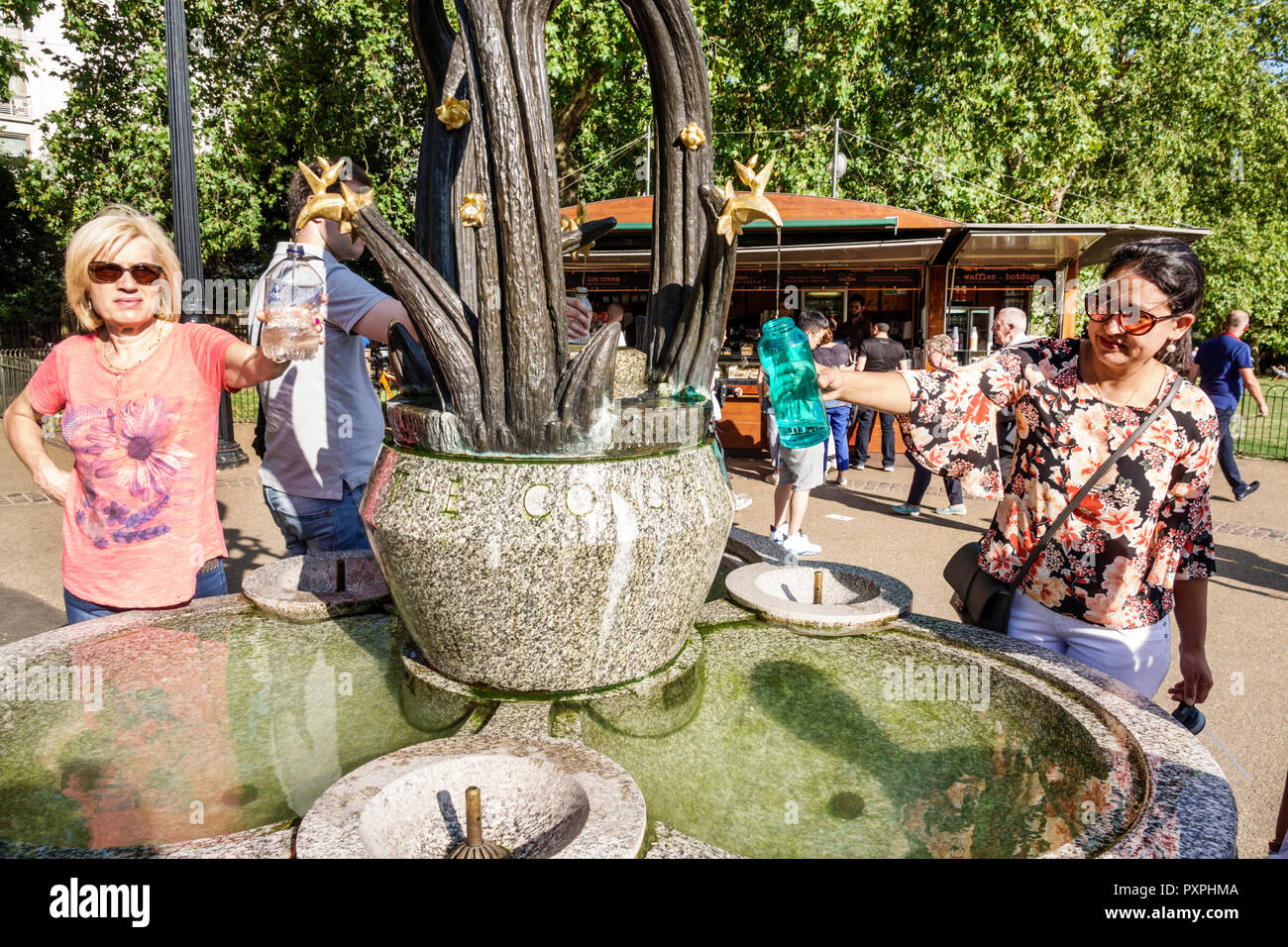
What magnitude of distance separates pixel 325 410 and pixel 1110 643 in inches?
107

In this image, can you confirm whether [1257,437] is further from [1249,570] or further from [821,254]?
[1249,570]

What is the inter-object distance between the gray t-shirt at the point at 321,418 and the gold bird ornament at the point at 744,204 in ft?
4.45

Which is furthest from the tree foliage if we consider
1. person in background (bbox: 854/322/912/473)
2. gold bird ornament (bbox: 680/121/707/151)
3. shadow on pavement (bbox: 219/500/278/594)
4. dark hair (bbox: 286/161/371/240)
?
gold bird ornament (bbox: 680/121/707/151)

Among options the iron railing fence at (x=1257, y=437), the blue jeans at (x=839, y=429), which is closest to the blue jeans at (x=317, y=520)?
the blue jeans at (x=839, y=429)

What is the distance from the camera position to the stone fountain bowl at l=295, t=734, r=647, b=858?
64.1 inches

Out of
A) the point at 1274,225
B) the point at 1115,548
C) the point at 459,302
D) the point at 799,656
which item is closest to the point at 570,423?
the point at 459,302

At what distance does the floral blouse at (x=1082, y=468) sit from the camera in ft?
7.63

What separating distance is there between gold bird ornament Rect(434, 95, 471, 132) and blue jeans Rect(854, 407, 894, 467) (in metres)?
8.84

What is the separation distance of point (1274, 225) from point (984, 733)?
97.0 ft

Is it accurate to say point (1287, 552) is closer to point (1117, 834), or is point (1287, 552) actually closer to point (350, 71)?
point (1117, 834)

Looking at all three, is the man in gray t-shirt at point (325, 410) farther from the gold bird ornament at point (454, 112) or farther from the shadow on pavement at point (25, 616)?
the shadow on pavement at point (25, 616)

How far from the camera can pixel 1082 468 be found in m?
2.36

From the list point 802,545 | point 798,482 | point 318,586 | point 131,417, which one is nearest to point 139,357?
→ point 131,417

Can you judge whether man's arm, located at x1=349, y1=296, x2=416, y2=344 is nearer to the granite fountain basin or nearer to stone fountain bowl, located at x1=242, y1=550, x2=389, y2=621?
stone fountain bowl, located at x1=242, y1=550, x2=389, y2=621
